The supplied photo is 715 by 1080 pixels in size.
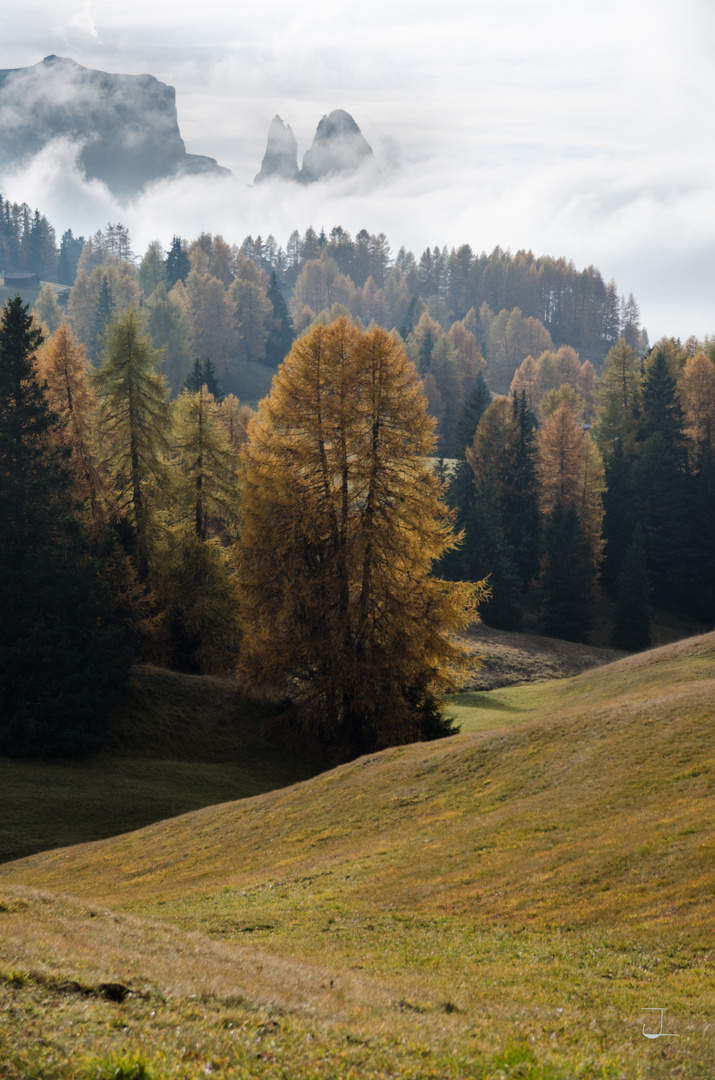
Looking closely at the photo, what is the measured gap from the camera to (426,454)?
31.2 m

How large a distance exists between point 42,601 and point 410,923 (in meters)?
23.0

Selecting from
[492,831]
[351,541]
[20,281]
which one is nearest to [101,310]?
[20,281]

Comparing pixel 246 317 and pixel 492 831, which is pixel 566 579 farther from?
pixel 246 317

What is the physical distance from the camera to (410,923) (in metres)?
12.2

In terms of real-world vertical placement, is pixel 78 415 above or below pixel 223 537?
above

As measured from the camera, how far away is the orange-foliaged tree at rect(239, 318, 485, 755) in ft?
99.3

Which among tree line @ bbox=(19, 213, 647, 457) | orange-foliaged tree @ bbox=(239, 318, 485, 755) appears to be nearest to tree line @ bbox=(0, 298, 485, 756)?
orange-foliaged tree @ bbox=(239, 318, 485, 755)

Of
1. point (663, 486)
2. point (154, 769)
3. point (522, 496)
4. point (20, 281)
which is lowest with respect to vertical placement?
point (154, 769)

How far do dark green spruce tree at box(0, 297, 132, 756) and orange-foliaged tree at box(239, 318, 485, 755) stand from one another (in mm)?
6325

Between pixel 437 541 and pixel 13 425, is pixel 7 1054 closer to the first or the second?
pixel 437 541

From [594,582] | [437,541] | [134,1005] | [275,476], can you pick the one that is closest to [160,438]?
[275,476]

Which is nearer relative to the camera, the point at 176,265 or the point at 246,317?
the point at 246,317

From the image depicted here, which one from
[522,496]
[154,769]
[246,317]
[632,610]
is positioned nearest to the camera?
[154,769]

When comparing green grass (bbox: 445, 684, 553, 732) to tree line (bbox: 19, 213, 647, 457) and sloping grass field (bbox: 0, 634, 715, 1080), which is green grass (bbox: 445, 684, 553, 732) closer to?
sloping grass field (bbox: 0, 634, 715, 1080)
